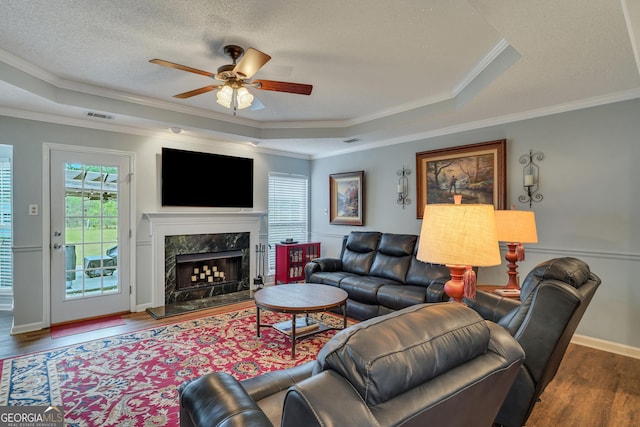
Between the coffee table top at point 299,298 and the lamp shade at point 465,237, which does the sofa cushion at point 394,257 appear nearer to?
the coffee table top at point 299,298

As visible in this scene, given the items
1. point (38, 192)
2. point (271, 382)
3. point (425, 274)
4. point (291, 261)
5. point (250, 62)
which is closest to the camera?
point (271, 382)

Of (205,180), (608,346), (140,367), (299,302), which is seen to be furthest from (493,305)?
(205,180)

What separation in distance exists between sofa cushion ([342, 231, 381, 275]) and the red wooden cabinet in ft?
3.81

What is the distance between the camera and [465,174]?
4125 millimetres

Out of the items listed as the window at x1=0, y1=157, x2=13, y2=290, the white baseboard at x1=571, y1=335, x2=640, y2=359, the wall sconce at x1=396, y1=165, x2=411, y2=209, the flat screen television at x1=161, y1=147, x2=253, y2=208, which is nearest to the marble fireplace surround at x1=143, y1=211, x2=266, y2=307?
the flat screen television at x1=161, y1=147, x2=253, y2=208

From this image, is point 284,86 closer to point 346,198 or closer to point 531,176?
point 531,176

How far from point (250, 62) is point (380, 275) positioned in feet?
9.82

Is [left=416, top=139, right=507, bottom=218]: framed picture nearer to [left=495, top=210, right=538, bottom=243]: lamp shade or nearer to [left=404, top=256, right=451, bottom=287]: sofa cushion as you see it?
[left=404, top=256, right=451, bottom=287]: sofa cushion

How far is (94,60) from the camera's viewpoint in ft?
9.18

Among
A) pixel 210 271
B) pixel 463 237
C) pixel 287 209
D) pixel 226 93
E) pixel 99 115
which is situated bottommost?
pixel 210 271

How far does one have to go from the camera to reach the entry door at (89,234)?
12.5 ft

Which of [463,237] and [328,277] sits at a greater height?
[463,237]

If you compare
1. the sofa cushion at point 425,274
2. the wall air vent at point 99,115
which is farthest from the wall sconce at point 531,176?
the wall air vent at point 99,115

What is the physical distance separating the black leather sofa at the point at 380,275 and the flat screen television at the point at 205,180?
1815 mm
